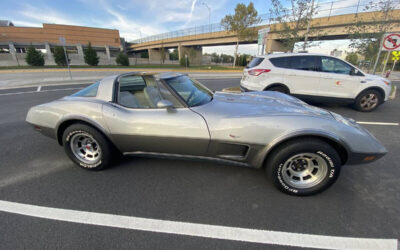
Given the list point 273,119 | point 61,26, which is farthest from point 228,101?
point 61,26

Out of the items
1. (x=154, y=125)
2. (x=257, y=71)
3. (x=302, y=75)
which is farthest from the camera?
(x=257, y=71)

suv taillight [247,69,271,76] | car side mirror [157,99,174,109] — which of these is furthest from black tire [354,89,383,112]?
car side mirror [157,99,174,109]

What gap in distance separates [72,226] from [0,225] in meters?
0.68

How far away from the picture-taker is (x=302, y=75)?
539cm

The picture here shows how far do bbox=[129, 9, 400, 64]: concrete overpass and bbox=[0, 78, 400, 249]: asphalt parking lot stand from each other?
14.5m

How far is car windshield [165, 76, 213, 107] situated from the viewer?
227 centimetres

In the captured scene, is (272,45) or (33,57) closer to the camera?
(33,57)

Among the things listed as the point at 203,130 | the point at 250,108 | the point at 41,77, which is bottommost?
the point at 41,77

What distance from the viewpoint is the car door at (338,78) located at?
5.13 meters

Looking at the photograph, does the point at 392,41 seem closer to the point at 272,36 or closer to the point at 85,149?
the point at 85,149

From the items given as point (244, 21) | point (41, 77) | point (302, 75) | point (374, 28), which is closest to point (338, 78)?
point (302, 75)

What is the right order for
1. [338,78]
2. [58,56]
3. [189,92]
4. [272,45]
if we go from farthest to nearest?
[272,45] < [58,56] < [338,78] < [189,92]

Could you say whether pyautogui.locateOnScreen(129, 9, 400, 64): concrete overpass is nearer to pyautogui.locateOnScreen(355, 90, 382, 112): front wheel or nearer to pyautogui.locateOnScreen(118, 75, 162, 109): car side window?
pyautogui.locateOnScreen(355, 90, 382, 112): front wheel

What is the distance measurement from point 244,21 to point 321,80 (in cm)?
2780
